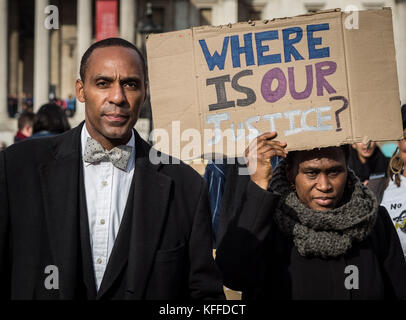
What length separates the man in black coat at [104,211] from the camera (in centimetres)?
276

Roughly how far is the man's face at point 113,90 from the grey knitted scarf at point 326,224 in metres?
1.13

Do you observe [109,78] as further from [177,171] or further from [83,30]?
[83,30]

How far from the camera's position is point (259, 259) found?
340cm

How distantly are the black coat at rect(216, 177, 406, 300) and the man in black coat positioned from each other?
38cm

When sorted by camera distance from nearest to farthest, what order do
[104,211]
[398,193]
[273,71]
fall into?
[104,211] → [273,71] → [398,193]

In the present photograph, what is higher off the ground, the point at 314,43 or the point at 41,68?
the point at 41,68

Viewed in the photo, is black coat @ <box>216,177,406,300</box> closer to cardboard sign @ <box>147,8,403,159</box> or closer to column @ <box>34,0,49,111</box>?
cardboard sign @ <box>147,8,403,159</box>

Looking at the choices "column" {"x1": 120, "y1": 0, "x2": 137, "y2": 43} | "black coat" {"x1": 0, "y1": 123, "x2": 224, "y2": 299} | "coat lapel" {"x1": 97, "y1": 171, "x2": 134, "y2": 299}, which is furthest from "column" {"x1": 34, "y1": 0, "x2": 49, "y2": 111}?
"coat lapel" {"x1": 97, "y1": 171, "x2": 134, "y2": 299}

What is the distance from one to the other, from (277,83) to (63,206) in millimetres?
1554

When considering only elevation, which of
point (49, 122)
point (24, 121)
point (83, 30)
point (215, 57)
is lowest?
point (215, 57)

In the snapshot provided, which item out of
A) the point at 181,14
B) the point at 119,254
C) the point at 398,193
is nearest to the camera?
the point at 119,254

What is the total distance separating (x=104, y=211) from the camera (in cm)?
293

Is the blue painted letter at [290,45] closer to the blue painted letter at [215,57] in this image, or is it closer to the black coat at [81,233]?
the blue painted letter at [215,57]

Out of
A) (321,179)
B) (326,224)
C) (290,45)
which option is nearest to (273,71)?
(290,45)
